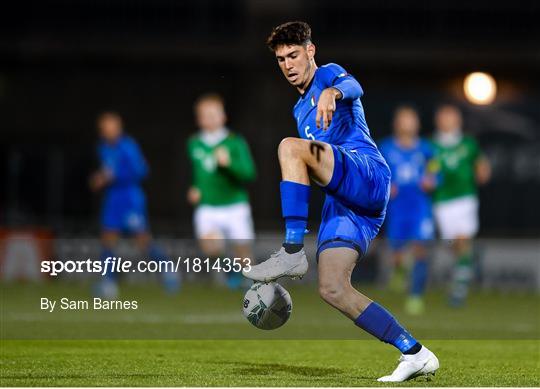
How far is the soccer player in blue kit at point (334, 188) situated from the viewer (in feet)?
22.3

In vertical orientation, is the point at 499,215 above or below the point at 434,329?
above

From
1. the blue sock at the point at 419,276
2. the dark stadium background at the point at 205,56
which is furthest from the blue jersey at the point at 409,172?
the dark stadium background at the point at 205,56

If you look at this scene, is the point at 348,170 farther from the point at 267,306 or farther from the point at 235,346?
the point at 235,346

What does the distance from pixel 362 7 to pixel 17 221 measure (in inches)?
286

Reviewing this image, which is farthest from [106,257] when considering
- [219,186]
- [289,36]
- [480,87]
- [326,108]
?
[326,108]

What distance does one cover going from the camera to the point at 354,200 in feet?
23.5

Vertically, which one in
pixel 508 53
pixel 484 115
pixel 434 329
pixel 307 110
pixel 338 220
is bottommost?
pixel 434 329

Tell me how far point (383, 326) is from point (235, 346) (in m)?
2.67

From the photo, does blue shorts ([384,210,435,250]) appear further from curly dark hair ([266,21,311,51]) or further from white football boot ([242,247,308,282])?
white football boot ([242,247,308,282])

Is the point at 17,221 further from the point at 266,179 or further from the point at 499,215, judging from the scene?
the point at 499,215

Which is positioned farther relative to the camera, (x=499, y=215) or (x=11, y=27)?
(x=11, y=27)

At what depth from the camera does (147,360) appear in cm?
832

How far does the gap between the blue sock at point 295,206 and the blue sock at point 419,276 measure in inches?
273

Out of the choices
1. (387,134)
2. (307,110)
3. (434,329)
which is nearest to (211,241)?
(434,329)
